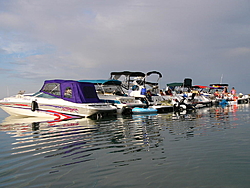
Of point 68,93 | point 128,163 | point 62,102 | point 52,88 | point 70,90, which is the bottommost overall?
point 128,163

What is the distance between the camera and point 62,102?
17188 mm

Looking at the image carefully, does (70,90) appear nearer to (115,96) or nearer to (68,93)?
(68,93)

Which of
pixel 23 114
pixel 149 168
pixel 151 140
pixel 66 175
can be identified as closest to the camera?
pixel 66 175

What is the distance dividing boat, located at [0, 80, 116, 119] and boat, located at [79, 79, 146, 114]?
129 inches

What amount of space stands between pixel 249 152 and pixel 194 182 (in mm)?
2890

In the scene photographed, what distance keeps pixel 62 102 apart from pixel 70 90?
105 cm

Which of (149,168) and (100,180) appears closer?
(100,180)

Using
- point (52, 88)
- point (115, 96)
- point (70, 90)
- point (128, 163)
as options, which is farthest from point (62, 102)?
point (128, 163)

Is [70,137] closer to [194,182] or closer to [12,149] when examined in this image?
[12,149]

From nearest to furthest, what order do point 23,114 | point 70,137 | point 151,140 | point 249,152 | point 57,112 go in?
point 249,152 < point 151,140 < point 70,137 < point 57,112 < point 23,114

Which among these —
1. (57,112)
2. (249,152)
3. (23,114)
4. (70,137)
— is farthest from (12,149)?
(23,114)

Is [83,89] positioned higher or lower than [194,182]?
higher

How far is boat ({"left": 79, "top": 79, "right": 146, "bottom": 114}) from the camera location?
22.1m

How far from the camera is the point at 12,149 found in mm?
7238
